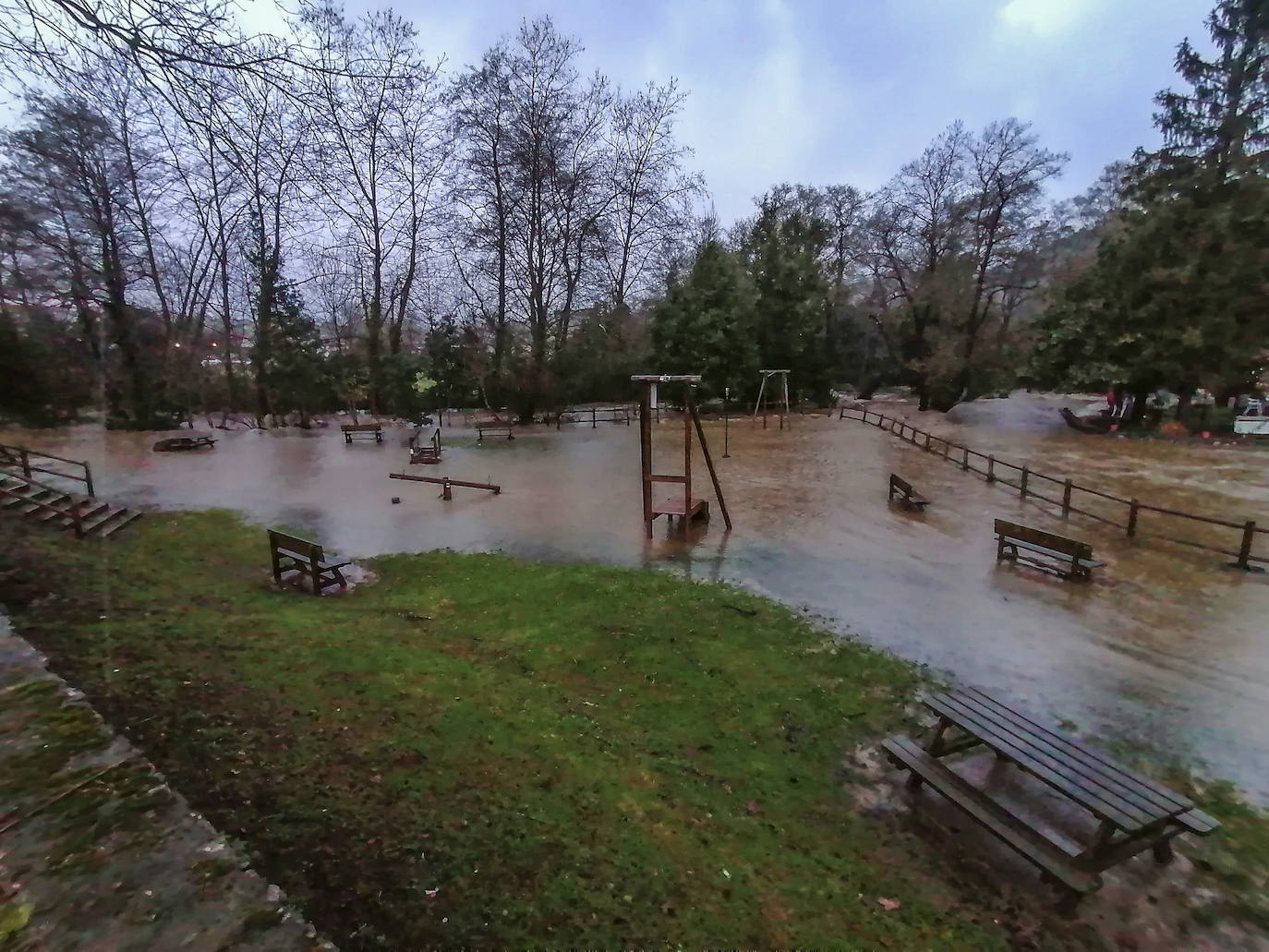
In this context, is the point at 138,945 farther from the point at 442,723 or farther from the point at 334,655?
A: the point at 334,655

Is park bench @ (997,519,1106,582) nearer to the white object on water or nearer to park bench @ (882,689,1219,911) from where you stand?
park bench @ (882,689,1219,911)

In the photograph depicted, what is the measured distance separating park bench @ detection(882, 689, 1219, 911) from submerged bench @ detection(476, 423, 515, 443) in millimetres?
22395

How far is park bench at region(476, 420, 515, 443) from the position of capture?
2619cm

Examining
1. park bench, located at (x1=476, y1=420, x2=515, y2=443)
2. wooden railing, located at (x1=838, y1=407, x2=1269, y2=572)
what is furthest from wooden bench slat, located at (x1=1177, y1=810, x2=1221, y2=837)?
park bench, located at (x1=476, y1=420, x2=515, y2=443)

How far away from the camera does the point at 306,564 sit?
9.08m

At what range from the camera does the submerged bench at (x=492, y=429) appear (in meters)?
26.2

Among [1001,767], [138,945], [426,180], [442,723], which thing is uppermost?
[426,180]

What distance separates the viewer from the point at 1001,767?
5297mm

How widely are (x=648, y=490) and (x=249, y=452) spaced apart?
16.3 metres

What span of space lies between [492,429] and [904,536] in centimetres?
2104

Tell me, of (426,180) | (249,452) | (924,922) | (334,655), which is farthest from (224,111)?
(426,180)

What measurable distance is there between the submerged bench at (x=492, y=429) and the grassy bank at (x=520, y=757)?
725 inches

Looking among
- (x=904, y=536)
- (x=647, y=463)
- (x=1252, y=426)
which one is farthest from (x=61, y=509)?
(x=1252, y=426)

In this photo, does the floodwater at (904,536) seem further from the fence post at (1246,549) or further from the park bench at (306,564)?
the park bench at (306,564)
